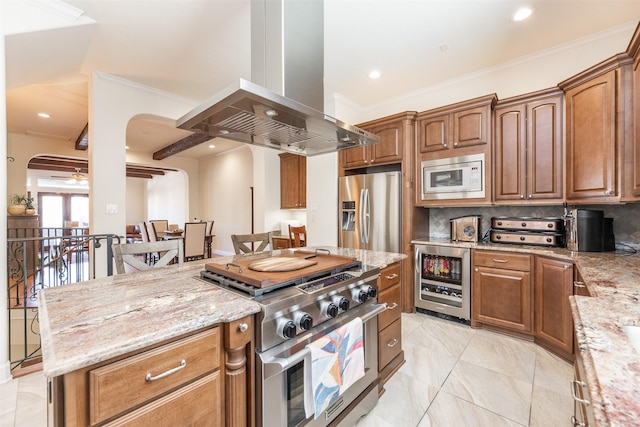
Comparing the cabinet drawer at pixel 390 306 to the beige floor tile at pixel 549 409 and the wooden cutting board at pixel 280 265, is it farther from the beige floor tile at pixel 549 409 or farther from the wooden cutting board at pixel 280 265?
the beige floor tile at pixel 549 409

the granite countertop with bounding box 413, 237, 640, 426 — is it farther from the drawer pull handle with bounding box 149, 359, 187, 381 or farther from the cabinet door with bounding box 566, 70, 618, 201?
the drawer pull handle with bounding box 149, 359, 187, 381

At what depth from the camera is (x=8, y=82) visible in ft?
9.25

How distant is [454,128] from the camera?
3.04m

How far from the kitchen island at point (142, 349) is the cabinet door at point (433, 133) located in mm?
2852

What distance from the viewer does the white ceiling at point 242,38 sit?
7.13 feet

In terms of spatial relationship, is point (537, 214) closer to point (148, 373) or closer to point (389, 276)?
point (389, 276)

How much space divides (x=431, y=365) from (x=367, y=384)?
834 millimetres

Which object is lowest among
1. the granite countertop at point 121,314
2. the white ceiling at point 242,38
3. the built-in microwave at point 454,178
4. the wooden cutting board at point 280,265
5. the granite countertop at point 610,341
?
the granite countertop at point 610,341

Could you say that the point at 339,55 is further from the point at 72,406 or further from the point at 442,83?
the point at 72,406

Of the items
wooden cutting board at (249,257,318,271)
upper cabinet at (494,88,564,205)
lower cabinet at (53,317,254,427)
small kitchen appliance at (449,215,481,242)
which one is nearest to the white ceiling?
upper cabinet at (494,88,564,205)

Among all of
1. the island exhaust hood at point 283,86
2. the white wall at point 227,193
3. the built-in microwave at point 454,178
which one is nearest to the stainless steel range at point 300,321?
the island exhaust hood at point 283,86

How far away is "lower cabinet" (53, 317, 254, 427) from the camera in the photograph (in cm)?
73

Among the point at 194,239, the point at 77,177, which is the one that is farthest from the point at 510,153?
the point at 77,177

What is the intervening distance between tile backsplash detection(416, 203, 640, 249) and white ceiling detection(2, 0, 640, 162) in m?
1.63
